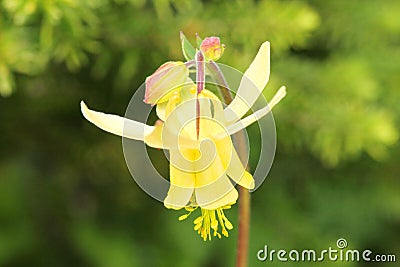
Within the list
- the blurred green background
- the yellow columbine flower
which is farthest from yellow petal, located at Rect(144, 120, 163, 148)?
the blurred green background

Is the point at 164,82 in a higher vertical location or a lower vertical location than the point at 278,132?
lower

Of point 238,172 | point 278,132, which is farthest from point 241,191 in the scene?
point 278,132

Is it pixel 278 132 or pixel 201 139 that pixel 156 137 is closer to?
pixel 201 139

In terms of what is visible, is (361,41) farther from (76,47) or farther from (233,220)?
(76,47)

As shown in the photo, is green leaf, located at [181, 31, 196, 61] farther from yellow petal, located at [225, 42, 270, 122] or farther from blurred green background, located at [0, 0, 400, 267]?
blurred green background, located at [0, 0, 400, 267]

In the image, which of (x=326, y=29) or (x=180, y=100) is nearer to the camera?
(x=180, y=100)

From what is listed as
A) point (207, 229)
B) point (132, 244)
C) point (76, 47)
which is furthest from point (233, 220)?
point (207, 229)
